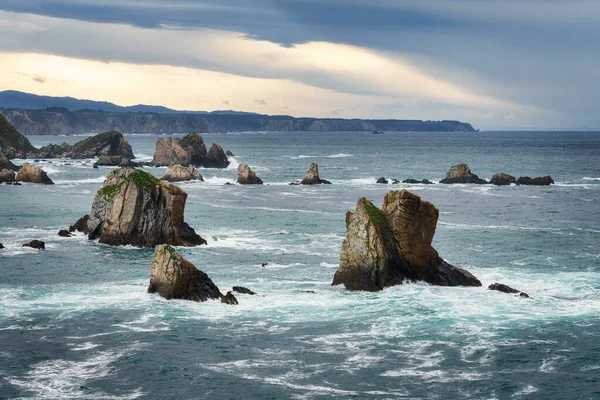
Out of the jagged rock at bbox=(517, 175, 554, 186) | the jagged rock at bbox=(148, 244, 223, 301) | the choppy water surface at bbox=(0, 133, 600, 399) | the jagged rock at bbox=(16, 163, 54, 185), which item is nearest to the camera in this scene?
the choppy water surface at bbox=(0, 133, 600, 399)

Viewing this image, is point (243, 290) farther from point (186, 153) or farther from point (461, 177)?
point (186, 153)

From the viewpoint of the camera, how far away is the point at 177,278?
1943 inches

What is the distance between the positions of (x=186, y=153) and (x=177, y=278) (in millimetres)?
129355

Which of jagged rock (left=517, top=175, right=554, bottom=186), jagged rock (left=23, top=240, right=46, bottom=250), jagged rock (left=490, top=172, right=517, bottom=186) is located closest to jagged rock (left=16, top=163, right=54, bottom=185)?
jagged rock (left=23, top=240, right=46, bottom=250)

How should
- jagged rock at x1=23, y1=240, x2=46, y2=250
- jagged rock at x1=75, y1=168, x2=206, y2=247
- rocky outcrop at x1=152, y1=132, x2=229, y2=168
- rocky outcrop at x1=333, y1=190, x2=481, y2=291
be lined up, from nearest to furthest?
rocky outcrop at x1=333, y1=190, x2=481, y2=291 → jagged rock at x1=23, y1=240, x2=46, y2=250 → jagged rock at x1=75, y1=168, x2=206, y2=247 → rocky outcrop at x1=152, y1=132, x2=229, y2=168

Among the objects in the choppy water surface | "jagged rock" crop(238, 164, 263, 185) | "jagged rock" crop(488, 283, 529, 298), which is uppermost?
"jagged rock" crop(238, 164, 263, 185)

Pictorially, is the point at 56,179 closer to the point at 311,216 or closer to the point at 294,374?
the point at 311,216

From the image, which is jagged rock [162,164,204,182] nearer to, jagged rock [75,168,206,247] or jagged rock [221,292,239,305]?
jagged rock [75,168,206,247]

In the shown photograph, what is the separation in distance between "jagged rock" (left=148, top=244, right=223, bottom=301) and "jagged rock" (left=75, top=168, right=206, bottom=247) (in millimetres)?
19620

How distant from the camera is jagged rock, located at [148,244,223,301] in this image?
48938 mm

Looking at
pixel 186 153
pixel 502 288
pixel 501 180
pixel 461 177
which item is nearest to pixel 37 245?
pixel 502 288

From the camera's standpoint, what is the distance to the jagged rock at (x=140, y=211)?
6944 centimetres

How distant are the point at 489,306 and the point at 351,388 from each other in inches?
663

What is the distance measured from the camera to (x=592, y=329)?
144 feet
